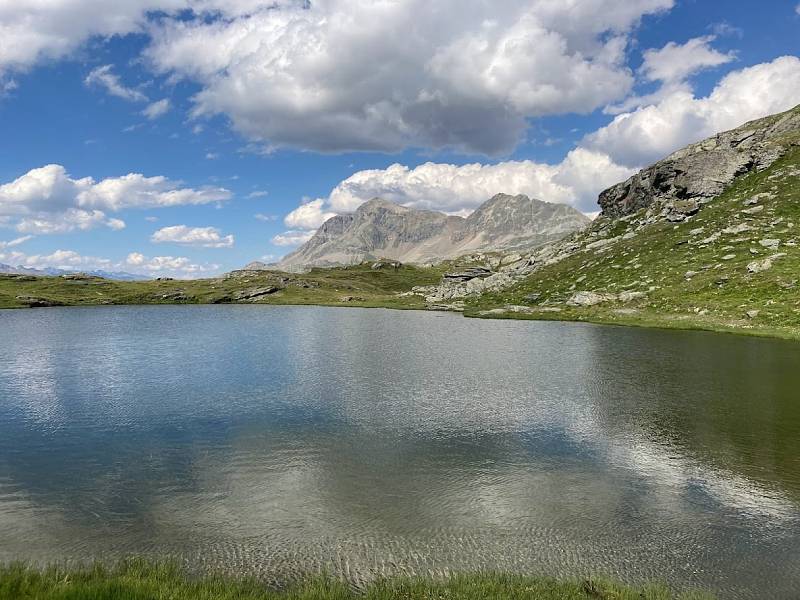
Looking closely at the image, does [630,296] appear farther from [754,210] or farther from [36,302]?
[36,302]

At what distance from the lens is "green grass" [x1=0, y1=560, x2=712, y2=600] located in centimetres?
1385

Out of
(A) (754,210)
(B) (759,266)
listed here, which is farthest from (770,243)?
(A) (754,210)

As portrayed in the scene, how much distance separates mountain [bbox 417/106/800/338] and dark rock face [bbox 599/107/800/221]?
0.40 metres

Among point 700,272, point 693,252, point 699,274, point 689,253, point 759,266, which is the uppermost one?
point 693,252

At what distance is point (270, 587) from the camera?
1512 centimetres

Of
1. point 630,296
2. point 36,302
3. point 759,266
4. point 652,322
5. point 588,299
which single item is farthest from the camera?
point 36,302

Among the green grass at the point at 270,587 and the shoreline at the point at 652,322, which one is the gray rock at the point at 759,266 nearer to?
the shoreline at the point at 652,322

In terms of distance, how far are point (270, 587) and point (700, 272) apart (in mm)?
113291

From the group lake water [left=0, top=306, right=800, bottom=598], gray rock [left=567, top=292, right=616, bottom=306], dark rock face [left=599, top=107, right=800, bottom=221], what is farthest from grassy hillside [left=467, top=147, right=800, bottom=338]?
lake water [left=0, top=306, right=800, bottom=598]

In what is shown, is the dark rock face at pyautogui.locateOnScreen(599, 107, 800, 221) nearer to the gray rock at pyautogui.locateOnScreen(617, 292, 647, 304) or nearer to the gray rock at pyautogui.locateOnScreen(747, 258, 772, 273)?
the gray rock at pyautogui.locateOnScreen(617, 292, 647, 304)

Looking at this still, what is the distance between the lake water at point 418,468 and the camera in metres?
17.4

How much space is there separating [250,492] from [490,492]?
1133 cm

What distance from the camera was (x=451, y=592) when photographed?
576 inches

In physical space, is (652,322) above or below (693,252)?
below
